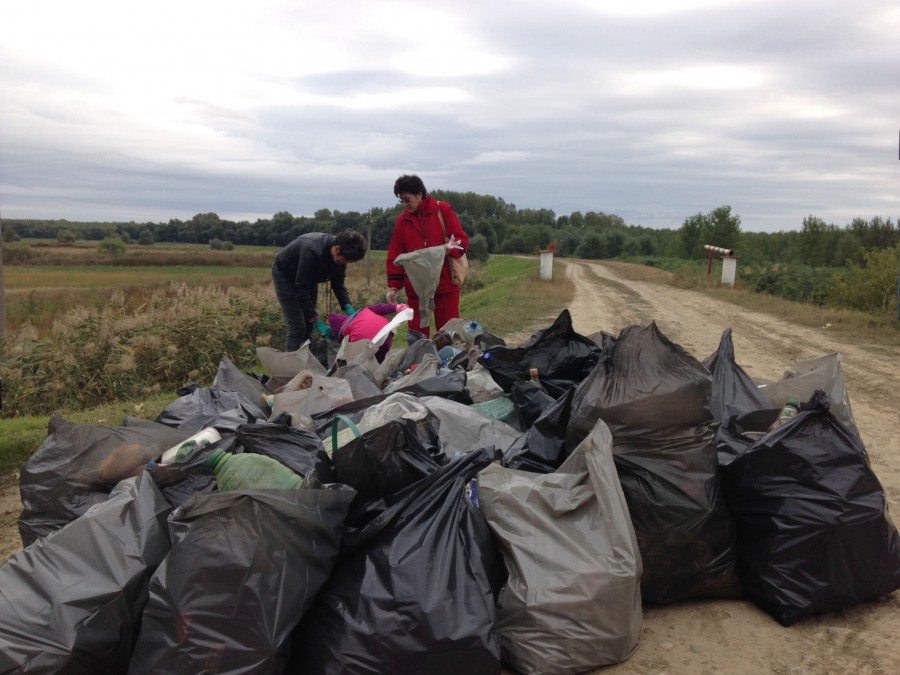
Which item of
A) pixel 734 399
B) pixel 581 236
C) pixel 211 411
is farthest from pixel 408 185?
pixel 581 236

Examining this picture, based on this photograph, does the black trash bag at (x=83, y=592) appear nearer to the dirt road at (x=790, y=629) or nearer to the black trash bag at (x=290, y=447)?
the black trash bag at (x=290, y=447)

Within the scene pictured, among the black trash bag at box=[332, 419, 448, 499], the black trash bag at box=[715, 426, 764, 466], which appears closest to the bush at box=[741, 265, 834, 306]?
the black trash bag at box=[715, 426, 764, 466]

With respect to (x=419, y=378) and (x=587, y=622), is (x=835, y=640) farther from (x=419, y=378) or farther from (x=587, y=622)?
(x=419, y=378)

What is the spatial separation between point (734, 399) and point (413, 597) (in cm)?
208

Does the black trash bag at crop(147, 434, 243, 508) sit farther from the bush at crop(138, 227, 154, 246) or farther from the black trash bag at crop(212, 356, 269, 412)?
the bush at crop(138, 227, 154, 246)

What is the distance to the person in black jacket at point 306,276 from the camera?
5.45 metres

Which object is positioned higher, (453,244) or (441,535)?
(453,244)

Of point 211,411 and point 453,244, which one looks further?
point 453,244

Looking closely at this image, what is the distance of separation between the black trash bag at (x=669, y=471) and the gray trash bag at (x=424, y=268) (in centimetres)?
312

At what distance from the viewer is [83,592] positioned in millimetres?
2027

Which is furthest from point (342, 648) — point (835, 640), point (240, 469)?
point (835, 640)

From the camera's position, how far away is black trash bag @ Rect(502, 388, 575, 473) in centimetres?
286

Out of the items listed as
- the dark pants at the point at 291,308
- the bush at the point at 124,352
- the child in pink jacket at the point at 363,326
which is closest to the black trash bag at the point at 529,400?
the child in pink jacket at the point at 363,326

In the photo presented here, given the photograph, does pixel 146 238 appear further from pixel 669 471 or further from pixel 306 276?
pixel 669 471
